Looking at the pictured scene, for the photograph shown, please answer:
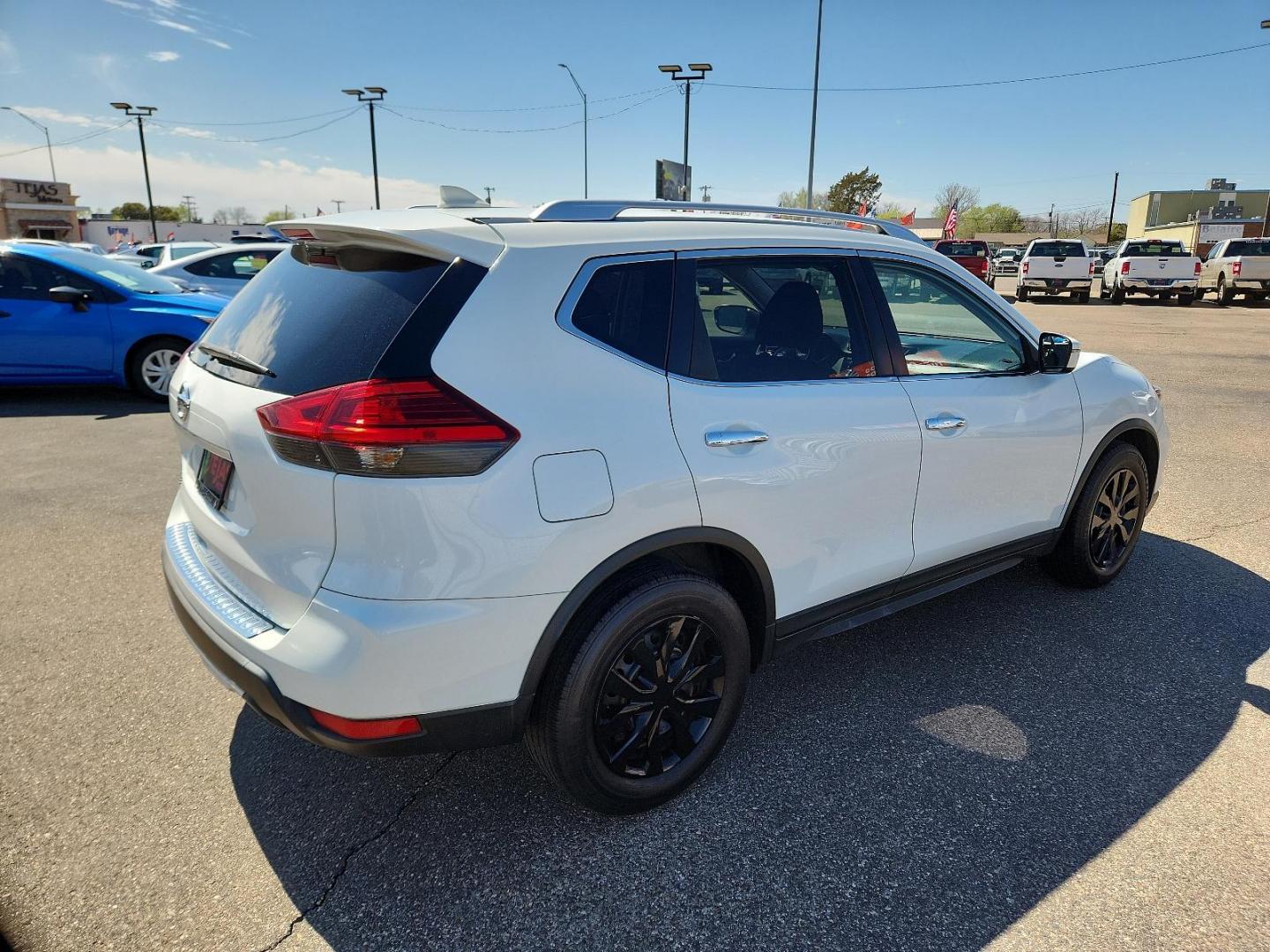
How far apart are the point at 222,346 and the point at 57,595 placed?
7.52ft

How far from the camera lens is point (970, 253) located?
26.3 metres

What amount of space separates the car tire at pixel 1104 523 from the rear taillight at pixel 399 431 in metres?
3.04

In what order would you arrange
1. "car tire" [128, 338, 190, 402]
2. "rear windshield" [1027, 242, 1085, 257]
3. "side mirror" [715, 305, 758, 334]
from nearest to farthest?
"side mirror" [715, 305, 758, 334] → "car tire" [128, 338, 190, 402] → "rear windshield" [1027, 242, 1085, 257]

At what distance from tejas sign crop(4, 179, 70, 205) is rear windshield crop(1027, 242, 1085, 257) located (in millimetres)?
72418

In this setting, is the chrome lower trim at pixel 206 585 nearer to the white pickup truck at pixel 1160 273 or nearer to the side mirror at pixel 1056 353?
the side mirror at pixel 1056 353

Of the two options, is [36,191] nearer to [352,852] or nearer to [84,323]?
[84,323]

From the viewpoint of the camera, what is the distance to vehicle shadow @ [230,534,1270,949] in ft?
7.03

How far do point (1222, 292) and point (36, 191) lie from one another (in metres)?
78.0

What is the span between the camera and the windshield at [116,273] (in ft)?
27.5

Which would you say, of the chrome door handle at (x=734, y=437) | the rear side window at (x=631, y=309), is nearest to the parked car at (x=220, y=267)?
the rear side window at (x=631, y=309)

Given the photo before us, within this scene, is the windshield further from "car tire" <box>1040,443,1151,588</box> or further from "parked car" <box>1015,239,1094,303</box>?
"parked car" <box>1015,239,1094,303</box>

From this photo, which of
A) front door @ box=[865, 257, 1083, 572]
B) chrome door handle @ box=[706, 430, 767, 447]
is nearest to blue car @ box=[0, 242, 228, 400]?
front door @ box=[865, 257, 1083, 572]

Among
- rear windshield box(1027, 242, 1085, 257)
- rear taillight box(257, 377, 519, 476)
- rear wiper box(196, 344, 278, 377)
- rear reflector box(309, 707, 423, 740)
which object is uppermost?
rear windshield box(1027, 242, 1085, 257)

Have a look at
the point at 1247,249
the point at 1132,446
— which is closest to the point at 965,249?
the point at 1247,249
